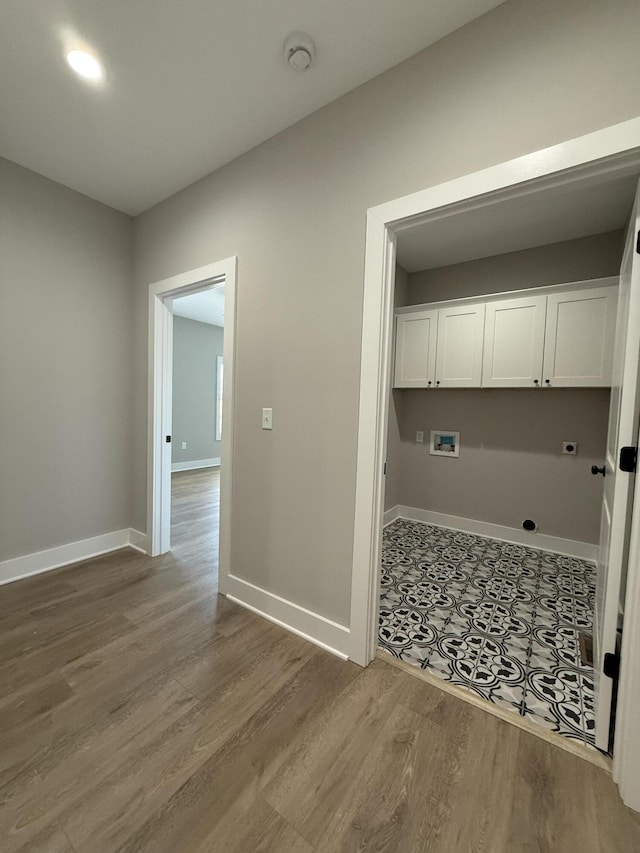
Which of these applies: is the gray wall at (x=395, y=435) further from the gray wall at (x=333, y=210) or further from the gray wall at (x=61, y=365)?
the gray wall at (x=61, y=365)

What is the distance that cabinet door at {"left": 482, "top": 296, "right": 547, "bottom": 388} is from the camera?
2990mm

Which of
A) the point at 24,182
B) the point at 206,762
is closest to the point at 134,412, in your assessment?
the point at 24,182

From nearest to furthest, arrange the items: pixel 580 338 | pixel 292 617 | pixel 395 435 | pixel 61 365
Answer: pixel 292 617 < pixel 61 365 < pixel 580 338 < pixel 395 435

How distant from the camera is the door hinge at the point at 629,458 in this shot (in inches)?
46.1

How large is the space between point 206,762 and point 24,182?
11.2 feet

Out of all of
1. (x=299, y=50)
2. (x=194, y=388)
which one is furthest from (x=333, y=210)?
(x=194, y=388)

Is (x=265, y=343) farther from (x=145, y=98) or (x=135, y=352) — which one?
(x=135, y=352)

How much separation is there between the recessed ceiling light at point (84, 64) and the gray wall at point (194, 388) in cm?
495

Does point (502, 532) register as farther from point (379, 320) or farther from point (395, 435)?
point (379, 320)

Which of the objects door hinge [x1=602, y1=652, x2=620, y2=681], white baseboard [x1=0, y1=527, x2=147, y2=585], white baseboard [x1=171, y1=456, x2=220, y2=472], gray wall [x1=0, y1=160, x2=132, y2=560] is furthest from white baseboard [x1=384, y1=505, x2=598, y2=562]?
white baseboard [x1=171, y1=456, x2=220, y2=472]

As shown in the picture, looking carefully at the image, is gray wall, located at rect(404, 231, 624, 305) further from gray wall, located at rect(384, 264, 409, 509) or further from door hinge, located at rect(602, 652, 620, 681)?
door hinge, located at rect(602, 652, 620, 681)

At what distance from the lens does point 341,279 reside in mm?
1769

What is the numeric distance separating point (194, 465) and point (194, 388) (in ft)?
4.98

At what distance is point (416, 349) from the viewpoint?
360 cm
